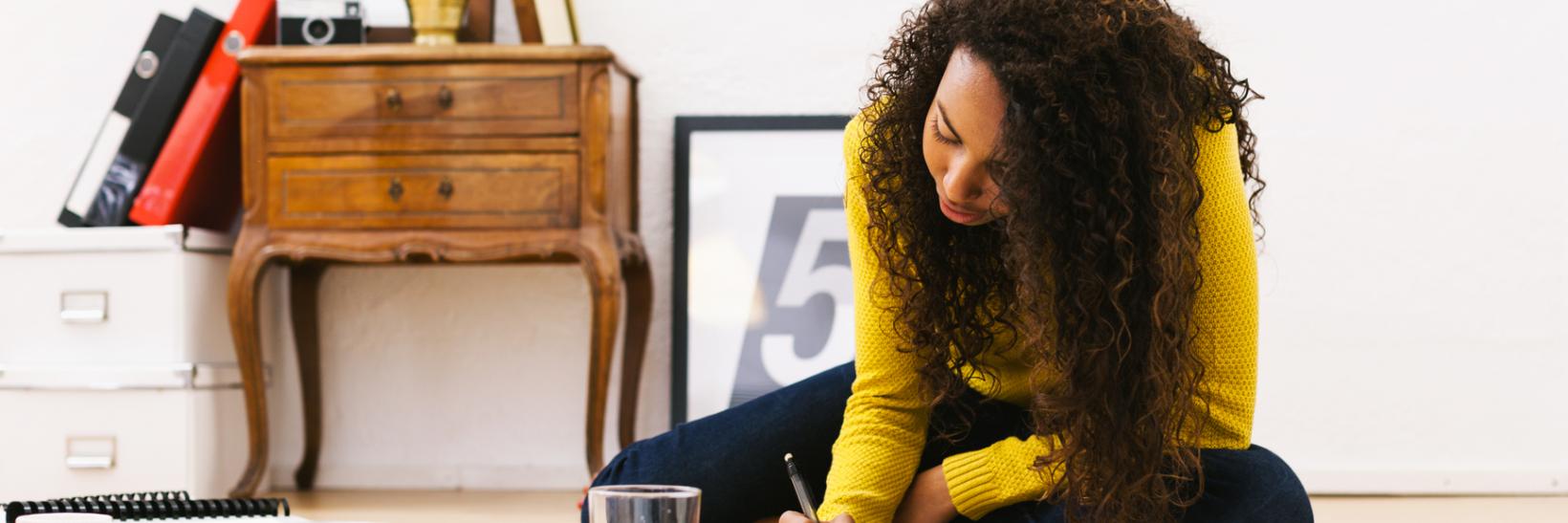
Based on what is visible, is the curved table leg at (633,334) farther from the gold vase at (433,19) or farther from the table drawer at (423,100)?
the gold vase at (433,19)

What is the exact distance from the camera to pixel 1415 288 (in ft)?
7.88

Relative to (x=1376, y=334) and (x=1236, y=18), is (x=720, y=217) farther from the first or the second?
(x=1376, y=334)

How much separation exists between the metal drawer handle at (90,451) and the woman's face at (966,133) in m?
1.64

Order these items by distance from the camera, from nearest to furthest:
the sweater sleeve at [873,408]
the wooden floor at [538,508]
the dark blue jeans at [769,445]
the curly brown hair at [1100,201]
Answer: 1. the curly brown hair at [1100,201]
2. the sweater sleeve at [873,408]
3. the dark blue jeans at [769,445]
4. the wooden floor at [538,508]

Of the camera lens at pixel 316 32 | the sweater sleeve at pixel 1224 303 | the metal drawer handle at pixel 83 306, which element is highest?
the camera lens at pixel 316 32

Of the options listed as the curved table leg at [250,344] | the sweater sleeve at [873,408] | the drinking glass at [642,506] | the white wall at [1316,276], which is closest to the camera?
the drinking glass at [642,506]

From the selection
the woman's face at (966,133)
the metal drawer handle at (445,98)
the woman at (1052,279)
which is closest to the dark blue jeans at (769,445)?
the woman at (1052,279)

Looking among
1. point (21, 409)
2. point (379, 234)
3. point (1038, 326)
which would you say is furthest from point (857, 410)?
point (21, 409)

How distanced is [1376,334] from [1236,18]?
1.93 ft

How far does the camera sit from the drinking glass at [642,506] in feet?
2.64

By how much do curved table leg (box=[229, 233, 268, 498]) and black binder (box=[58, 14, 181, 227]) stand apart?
0.97 feet

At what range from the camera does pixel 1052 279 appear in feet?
3.47

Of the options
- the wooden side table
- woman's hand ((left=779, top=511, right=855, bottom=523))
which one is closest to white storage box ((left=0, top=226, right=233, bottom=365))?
the wooden side table

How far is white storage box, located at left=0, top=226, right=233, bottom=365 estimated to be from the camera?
7.17 ft
